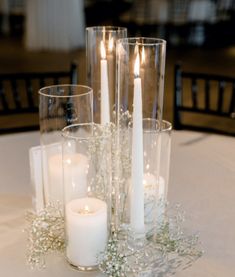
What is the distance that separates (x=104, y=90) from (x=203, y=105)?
3241 mm

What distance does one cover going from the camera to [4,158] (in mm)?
1347

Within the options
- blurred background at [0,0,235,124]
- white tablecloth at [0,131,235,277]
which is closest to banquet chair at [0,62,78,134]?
white tablecloth at [0,131,235,277]

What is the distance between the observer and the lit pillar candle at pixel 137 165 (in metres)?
0.82

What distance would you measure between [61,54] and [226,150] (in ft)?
17.9

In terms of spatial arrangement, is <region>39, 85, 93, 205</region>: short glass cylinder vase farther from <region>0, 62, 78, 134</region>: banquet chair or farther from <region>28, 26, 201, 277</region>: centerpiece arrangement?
<region>0, 62, 78, 134</region>: banquet chair

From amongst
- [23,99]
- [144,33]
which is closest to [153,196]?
[23,99]

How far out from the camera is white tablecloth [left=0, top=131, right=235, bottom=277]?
0.88 metres

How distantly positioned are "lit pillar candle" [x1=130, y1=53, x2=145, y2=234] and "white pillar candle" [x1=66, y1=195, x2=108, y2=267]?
0.20ft

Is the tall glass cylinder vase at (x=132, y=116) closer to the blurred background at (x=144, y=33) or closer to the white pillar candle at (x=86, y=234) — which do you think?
the white pillar candle at (x=86, y=234)

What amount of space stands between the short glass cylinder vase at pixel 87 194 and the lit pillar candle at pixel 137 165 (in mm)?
46

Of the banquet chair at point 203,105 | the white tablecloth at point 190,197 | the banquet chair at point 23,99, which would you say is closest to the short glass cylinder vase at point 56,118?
the white tablecloth at point 190,197

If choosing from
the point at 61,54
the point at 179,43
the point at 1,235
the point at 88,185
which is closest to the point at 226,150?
the point at 88,185

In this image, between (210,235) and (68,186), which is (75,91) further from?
(210,235)

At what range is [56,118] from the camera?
1.01 meters
